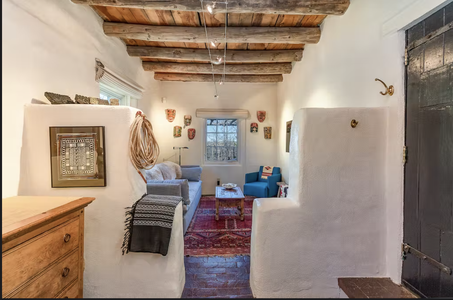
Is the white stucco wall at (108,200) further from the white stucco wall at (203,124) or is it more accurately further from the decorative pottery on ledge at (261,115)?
the decorative pottery on ledge at (261,115)

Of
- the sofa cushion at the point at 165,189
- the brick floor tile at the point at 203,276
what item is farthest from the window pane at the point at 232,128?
the brick floor tile at the point at 203,276

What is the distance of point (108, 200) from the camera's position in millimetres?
1625

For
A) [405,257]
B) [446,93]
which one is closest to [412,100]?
[446,93]

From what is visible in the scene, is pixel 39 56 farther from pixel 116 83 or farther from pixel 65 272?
pixel 65 272

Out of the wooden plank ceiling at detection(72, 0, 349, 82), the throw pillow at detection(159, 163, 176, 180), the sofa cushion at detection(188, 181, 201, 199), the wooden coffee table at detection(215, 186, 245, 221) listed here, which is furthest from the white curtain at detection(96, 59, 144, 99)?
the wooden coffee table at detection(215, 186, 245, 221)

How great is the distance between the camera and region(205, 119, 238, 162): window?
5.18 metres

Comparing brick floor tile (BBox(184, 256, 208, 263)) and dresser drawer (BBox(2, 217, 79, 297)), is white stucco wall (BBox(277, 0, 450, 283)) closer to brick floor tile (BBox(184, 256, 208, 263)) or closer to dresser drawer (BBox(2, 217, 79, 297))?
brick floor tile (BBox(184, 256, 208, 263))

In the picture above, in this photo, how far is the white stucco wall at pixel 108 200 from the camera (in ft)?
5.17

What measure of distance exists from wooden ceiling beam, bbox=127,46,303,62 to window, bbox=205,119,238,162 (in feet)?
6.18

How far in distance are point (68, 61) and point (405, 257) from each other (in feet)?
11.1

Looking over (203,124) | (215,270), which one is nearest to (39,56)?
(215,270)

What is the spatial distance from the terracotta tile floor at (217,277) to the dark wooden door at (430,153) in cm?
127

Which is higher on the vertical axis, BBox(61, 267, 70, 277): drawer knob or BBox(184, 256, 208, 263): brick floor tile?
BBox(61, 267, 70, 277): drawer knob

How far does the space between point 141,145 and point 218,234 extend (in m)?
1.79
